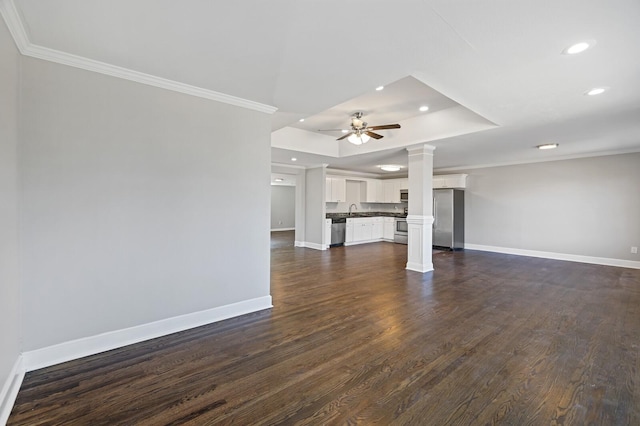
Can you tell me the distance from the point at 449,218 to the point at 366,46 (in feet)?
22.4

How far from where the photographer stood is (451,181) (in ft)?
27.1

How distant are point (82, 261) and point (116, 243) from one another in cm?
27

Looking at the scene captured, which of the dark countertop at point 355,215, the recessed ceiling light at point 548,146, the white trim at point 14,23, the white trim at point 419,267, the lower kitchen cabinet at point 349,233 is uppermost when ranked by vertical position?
the white trim at point 14,23

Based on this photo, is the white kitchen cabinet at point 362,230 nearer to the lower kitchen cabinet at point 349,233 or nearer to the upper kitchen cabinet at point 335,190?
the lower kitchen cabinet at point 349,233

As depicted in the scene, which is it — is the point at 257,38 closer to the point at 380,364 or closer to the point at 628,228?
the point at 380,364

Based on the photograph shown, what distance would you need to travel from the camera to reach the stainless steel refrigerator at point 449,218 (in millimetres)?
7992

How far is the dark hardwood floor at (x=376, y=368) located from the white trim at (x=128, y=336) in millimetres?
90

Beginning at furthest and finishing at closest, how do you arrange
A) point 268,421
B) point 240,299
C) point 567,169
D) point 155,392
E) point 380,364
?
point 567,169 < point 240,299 < point 380,364 < point 155,392 < point 268,421

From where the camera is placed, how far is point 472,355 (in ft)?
8.04

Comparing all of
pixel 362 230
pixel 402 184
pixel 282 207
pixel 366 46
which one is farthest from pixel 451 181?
pixel 282 207

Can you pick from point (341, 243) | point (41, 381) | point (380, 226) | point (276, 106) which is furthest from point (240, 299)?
point (380, 226)

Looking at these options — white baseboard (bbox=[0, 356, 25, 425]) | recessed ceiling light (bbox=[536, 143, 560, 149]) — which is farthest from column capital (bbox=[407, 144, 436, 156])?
white baseboard (bbox=[0, 356, 25, 425])

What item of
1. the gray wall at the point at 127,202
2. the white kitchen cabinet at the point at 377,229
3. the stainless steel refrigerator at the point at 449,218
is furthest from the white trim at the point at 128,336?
the white kitchen cabinet at the point at 377,229

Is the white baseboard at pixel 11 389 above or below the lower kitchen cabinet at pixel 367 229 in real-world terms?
below
